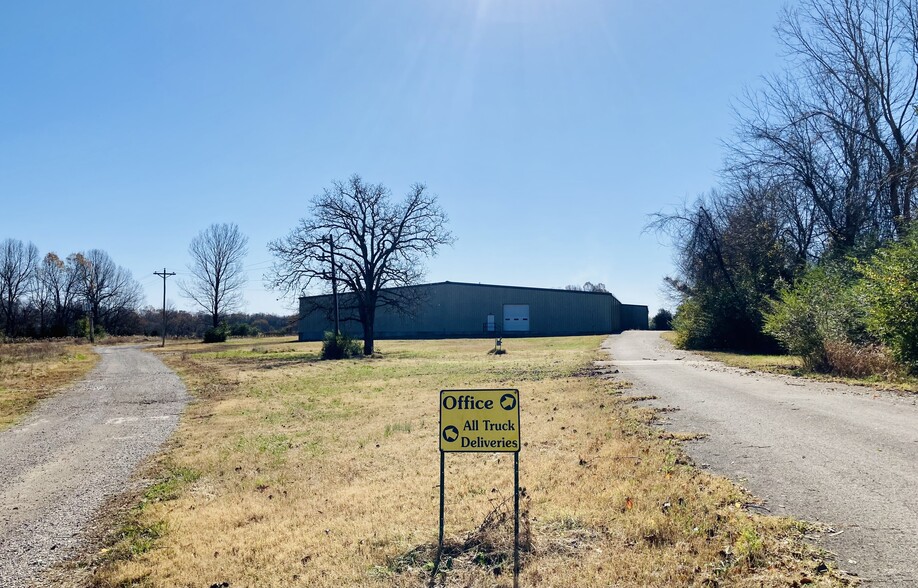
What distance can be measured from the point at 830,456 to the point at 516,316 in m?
61.8

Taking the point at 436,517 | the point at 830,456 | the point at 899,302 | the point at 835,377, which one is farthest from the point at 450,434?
the point at 835,377

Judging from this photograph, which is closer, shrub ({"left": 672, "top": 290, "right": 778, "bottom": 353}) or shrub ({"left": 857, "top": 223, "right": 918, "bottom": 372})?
shrub ({"left": 857, "top": 223, "right": 918, "bottom": 372})

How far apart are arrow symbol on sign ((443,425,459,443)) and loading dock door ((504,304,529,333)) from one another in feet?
210

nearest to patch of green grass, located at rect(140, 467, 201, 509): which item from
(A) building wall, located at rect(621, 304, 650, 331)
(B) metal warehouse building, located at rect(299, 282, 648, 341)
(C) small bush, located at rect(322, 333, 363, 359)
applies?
(C) small bush, located at rect(322, 333, 363, 359)

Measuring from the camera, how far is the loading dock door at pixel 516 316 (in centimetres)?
6844

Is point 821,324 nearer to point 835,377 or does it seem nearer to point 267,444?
point 835,377

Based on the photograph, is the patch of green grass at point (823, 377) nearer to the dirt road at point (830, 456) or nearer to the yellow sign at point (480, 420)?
the dirt road at point (830, 456)

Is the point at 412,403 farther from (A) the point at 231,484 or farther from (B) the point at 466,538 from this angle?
(B) the point at 466,538

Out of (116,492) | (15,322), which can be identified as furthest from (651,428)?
(15,322)

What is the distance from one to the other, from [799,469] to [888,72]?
24861 mm

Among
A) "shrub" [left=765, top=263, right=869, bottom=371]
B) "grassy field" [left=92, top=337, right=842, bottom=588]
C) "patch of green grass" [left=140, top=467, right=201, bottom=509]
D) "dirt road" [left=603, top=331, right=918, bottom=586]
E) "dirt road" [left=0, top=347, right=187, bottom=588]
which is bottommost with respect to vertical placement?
"dirt road" [left=0, top=347, right=187, bottom=588]

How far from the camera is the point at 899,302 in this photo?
14.1 meters

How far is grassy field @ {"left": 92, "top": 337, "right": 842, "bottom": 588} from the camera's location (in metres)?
4.15

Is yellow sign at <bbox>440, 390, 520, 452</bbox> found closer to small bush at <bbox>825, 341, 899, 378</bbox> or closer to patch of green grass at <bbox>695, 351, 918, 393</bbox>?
patch of green grass at <bbox>695, 351, 918, 393</bbox>
